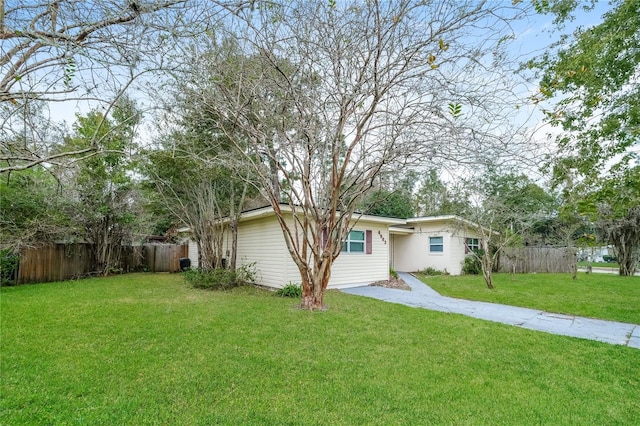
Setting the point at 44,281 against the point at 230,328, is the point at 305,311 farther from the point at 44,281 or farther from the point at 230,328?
the point at 44,281

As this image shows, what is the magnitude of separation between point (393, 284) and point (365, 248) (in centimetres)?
160

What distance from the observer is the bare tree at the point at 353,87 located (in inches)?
199

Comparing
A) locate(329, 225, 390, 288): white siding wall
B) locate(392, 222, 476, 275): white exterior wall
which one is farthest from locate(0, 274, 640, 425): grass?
locate(392, 222, 476, 275): white exterior wall

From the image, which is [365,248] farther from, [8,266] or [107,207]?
[8,266]

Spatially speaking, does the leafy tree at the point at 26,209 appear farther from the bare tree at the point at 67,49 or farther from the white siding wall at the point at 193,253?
the bare tree at the point at 67,49

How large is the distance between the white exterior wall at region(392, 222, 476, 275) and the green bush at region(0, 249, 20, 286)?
608 inches

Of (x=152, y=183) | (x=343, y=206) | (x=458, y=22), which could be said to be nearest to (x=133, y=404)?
(x=343, y=206)

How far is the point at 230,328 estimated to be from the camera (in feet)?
18.1

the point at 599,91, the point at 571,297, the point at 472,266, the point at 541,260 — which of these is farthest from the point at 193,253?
the point at 541,260

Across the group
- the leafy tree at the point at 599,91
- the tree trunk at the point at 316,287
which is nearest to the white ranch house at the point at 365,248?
the tree trunk at the point at 316,287

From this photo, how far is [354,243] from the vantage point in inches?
450

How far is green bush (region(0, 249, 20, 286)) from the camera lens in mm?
10094

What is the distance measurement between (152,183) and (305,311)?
26.6ft

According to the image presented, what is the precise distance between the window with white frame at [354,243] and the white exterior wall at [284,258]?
0.14 metres
